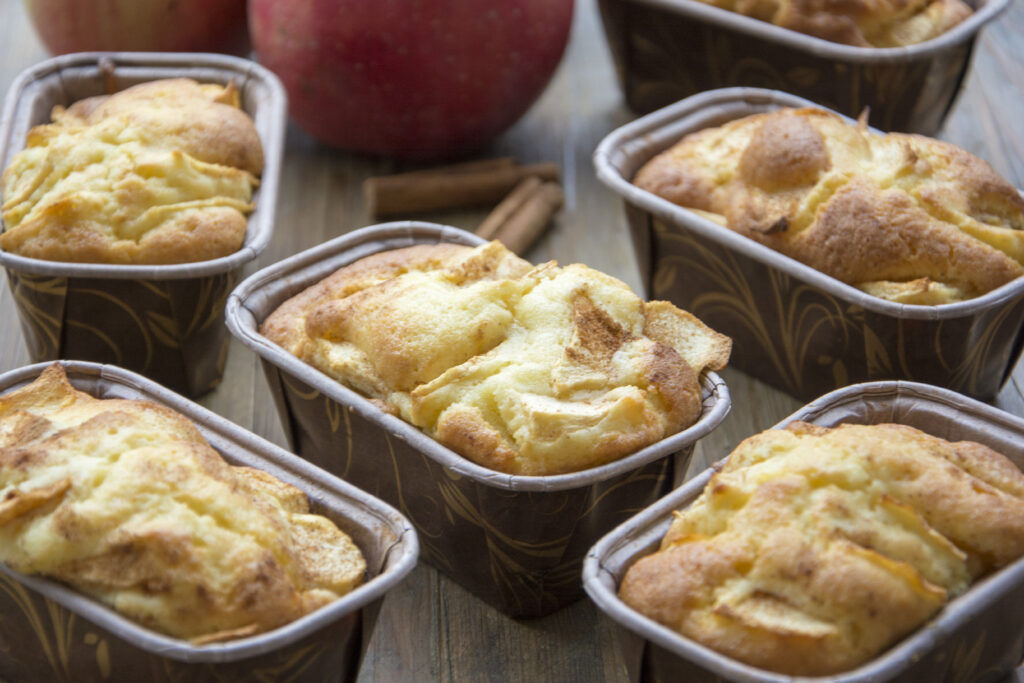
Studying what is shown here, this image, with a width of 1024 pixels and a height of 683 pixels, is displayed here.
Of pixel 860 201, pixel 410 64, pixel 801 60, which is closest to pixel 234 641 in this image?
pixel 860 201

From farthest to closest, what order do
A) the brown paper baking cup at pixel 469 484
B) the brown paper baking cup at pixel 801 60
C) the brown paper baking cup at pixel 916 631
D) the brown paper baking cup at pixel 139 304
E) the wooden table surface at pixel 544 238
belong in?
1. the brown paper baking cup at pixel 801 60
2. the brown paper baking cup at pixel 139 304
3. the wooden table surface at pixel 544 238
4. the brown paper baking cup at pixel 469 484
5. the brown paper baking cup at pixel 916 631

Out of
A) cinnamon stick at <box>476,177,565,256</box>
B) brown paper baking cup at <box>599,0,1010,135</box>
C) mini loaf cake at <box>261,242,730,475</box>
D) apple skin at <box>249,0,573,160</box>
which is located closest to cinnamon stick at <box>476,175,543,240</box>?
cinnamon stick at <box>476,177,565,256</box>

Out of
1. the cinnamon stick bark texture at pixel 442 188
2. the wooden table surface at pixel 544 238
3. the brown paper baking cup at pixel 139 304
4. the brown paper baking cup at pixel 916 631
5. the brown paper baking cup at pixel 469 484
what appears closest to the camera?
the brown paper baking cup at pixel 916 631

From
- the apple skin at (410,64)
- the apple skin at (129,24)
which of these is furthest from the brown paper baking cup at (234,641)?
the apple skin at (129,24)

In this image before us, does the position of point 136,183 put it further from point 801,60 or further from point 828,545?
point 801,60

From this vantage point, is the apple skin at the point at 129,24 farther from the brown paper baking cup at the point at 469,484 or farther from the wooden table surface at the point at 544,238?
the brown paper baking cup at the point at 469,484

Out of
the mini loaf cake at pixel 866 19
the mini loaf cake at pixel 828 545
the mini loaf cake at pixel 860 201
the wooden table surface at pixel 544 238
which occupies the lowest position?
the wooden table surface at pixel 544 238

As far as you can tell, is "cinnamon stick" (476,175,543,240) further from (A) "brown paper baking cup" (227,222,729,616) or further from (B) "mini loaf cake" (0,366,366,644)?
(B) "mini loaf cake" (0,366,366,644)

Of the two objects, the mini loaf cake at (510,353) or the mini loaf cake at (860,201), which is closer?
the mini loaf cake at (510,353)
